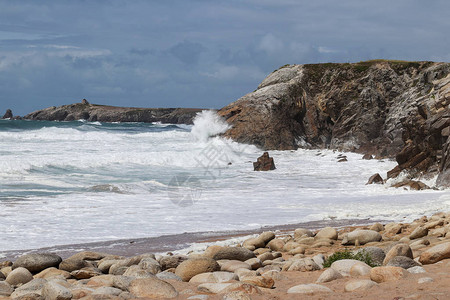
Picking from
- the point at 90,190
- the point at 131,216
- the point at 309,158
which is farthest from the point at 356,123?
the point at 131,216

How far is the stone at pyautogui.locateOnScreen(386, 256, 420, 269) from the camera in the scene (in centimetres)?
670

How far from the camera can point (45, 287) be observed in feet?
19.8

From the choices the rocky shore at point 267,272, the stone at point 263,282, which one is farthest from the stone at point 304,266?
the stone at point 263,282

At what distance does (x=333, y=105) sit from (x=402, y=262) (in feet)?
115

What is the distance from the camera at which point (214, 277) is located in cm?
684

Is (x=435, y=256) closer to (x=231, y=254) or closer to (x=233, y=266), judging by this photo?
(x=233, y=266)

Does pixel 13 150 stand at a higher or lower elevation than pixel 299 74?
lower

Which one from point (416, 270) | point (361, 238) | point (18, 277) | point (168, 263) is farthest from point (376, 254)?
point (18, 277)

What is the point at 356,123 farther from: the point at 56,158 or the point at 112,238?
the point at 112,238

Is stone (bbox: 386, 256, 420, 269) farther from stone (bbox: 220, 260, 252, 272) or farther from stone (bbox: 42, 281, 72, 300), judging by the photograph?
stone (bbox: 42, 281, 72, 300)

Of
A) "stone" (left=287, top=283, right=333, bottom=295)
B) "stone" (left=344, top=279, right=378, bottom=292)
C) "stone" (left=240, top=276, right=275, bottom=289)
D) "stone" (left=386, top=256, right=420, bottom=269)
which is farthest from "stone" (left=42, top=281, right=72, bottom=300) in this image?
"stone" (left=386, top=256, right=420, bottom=269)

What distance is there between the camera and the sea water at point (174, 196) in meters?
13.0

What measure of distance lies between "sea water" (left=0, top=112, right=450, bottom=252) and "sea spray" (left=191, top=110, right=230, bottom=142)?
30.3 ft

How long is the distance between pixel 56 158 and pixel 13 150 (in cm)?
721
